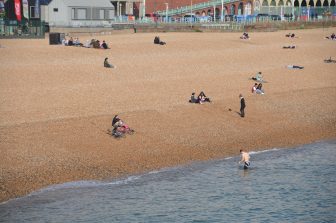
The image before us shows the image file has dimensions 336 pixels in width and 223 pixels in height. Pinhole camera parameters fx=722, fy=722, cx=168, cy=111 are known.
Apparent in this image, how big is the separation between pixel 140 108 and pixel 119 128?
489 centimetres


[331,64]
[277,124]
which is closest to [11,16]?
[331,64]

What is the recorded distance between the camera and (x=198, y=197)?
2612 cm

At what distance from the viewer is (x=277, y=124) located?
1471 inches

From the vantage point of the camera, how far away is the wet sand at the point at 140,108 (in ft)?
93.1

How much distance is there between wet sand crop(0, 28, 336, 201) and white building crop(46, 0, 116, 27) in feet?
45.7

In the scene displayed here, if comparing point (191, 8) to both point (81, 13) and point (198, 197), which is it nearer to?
point (81, 13)

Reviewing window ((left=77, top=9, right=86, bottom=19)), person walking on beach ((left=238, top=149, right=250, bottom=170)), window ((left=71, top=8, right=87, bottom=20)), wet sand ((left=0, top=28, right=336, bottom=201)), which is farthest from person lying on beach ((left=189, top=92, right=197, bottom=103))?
window ((left=77, top=9, right=86, bottom=19))

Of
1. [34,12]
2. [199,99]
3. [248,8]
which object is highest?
[248,8]

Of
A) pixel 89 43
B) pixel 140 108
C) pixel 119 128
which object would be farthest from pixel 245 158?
pixel 89 43

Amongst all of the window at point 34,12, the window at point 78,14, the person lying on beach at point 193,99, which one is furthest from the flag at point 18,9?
the person lying on beach at point 193,99

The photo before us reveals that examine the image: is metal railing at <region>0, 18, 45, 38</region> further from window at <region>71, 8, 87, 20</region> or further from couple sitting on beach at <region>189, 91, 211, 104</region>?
couple sitting on beach at <region>189, 91, 211, 104</region>

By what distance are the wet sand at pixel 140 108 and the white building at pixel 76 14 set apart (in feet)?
45.7

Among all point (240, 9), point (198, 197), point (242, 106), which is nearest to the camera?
point (198, 197)

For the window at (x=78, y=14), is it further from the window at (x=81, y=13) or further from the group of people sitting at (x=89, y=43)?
the group of people sitting at (x=89, y=43)
